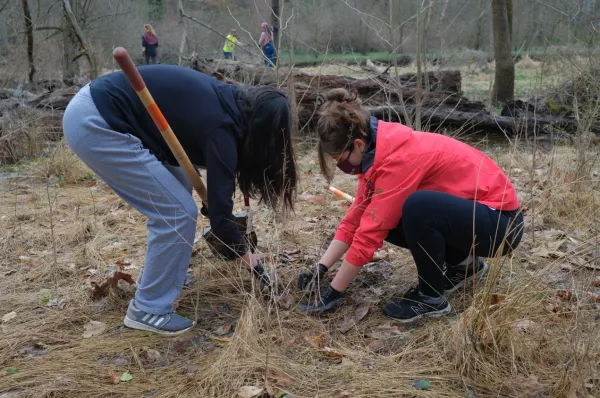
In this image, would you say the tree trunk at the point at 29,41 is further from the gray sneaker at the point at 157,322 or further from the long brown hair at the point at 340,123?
the long brown hair at the point at 340,123

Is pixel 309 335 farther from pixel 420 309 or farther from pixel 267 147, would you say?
pixel 267 147

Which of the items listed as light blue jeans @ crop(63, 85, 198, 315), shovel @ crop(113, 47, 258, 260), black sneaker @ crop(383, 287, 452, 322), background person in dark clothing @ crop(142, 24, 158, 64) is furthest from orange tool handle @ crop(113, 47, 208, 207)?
background person in dark clothing @ crop(142, 24, 158, 64)

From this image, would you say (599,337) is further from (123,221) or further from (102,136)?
(123,221)

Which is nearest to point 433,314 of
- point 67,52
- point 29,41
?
point 29,41

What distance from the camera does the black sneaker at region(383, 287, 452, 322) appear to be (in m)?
2.66

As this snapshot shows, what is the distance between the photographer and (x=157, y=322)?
269cm

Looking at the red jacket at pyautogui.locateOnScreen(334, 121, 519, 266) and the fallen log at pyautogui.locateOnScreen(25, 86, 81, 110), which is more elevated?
the red jacket at pyautogui.locateOnScreen(334, 121, 519, 266)

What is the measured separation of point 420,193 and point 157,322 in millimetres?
1381

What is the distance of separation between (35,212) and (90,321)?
2.52 meters

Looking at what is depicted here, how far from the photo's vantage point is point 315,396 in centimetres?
214

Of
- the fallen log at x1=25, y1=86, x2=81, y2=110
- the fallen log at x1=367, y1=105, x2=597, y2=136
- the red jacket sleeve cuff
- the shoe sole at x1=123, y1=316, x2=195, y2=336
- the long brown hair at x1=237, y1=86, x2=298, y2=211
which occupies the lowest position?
the fallen log at x1=367, y1=105, x2=597, y2=136

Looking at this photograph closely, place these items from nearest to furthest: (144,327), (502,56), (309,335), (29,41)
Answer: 1. (309,335)
2. (144,327)
3. (502,56)
4. (29,41)

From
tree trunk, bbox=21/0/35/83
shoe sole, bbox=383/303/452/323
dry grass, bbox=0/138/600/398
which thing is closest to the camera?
dry grass, bbox=0/138/600/398

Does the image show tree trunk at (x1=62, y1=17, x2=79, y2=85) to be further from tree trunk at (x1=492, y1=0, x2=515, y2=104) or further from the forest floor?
the forest floor
